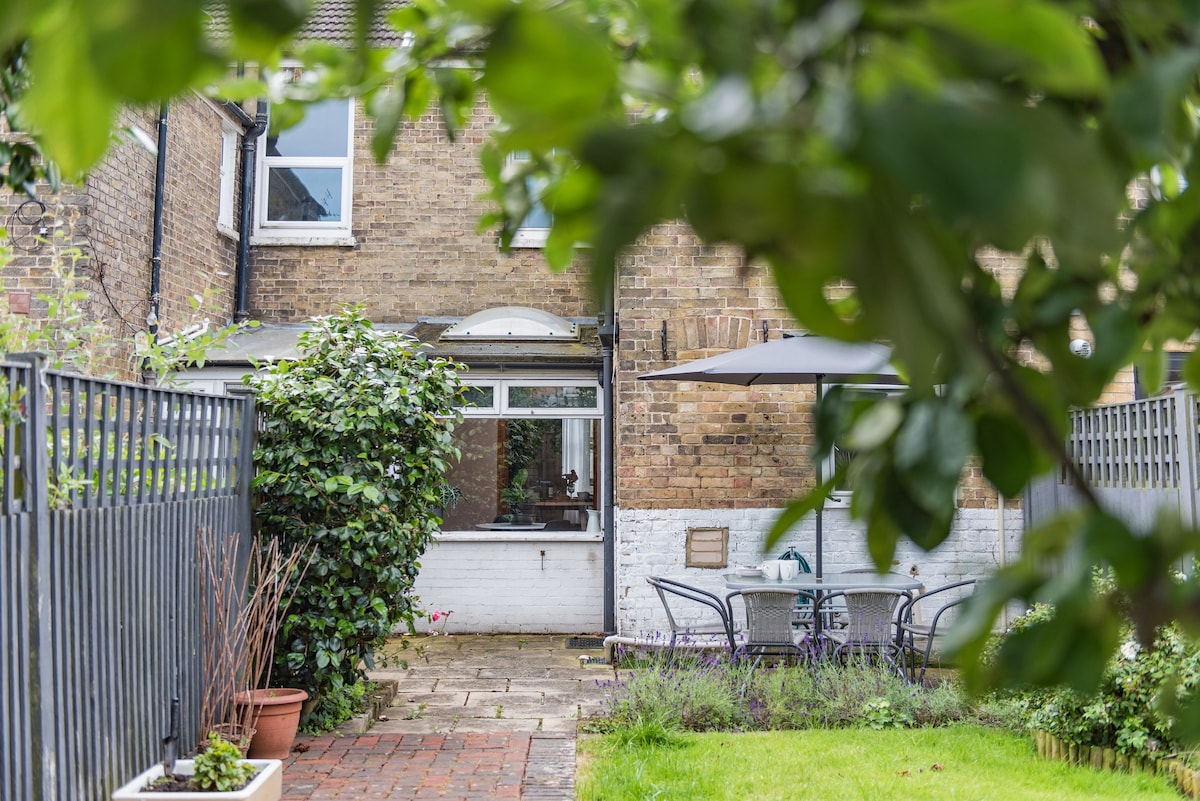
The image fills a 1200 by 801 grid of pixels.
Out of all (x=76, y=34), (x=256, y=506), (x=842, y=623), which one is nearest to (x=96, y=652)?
(x=256, y=506)

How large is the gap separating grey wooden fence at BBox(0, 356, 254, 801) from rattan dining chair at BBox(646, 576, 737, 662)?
2.91 m

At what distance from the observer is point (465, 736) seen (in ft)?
20.1

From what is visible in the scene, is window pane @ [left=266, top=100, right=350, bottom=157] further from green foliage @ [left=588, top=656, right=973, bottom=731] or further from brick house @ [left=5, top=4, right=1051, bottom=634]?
green foliage @ [left=588, top=656, right=973, bottom=731]

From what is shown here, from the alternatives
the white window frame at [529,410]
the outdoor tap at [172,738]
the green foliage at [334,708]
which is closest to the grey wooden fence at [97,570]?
the outdoor tap at [172,738]

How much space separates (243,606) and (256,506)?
0.83m

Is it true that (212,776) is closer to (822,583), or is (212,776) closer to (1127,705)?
(822,583)

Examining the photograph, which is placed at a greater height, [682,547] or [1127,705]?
[682,547]

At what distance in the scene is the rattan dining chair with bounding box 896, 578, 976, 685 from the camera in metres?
6.61

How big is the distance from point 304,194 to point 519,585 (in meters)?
4.53

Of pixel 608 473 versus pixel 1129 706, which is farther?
pixel 608 473

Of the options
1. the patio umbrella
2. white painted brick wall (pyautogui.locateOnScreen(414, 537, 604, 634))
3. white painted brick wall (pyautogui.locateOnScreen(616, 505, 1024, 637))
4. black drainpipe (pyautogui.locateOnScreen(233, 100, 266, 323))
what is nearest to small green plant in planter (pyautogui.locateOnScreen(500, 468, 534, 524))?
white painted brick wall (pyautogui.locateOnScreen(414, 537, 604, 634))

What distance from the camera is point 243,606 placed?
18.3 ft

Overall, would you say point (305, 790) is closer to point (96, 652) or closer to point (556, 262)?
point (96, 652)

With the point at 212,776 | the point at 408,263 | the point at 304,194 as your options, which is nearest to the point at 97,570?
the point at 212,776
